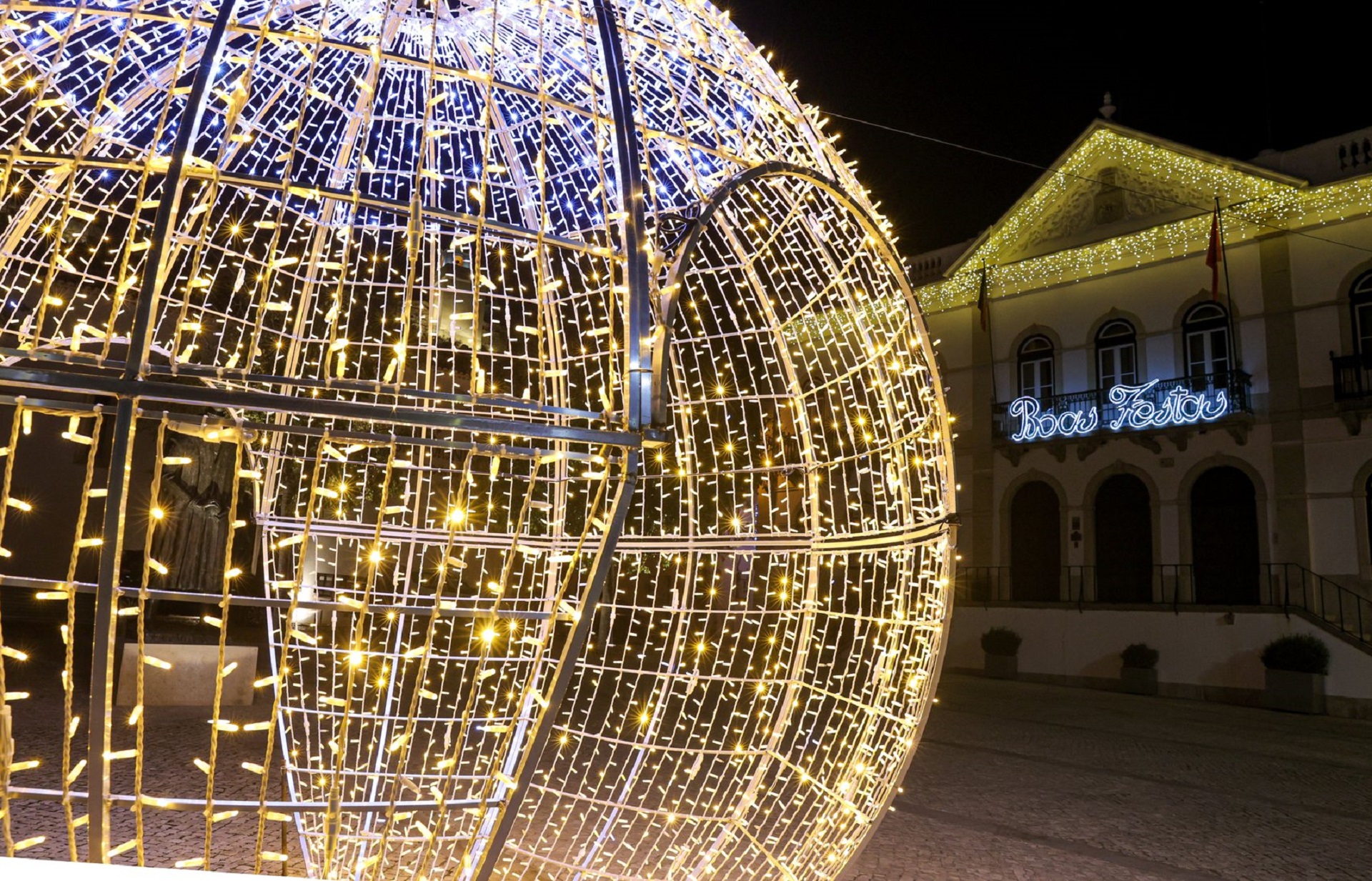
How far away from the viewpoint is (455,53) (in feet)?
11.4

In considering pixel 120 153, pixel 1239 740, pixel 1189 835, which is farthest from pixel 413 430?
pixel 1239 740

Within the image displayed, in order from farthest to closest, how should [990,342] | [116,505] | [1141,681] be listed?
[990,342]
[1141,681]
[116,505]

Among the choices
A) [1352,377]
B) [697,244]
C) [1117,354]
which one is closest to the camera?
[697,244]

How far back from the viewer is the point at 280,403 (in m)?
1.45

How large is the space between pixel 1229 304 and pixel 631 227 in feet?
46.4

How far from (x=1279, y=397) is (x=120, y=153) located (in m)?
13.7

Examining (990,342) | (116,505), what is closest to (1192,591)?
(990,342)

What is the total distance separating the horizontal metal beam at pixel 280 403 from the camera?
4.57ft

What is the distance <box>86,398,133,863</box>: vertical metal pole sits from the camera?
1.42 metres

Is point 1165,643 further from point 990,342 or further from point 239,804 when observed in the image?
point 239,804

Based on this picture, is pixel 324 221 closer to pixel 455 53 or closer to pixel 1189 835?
pixel 455 53

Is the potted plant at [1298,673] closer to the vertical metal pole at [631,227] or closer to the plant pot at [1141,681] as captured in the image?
the plant pot at [1141,681]

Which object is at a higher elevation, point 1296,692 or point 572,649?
point 572,649

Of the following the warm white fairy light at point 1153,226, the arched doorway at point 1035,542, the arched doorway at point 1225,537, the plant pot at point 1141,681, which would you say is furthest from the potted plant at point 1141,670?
the warm white fairy light at point 1153,226
